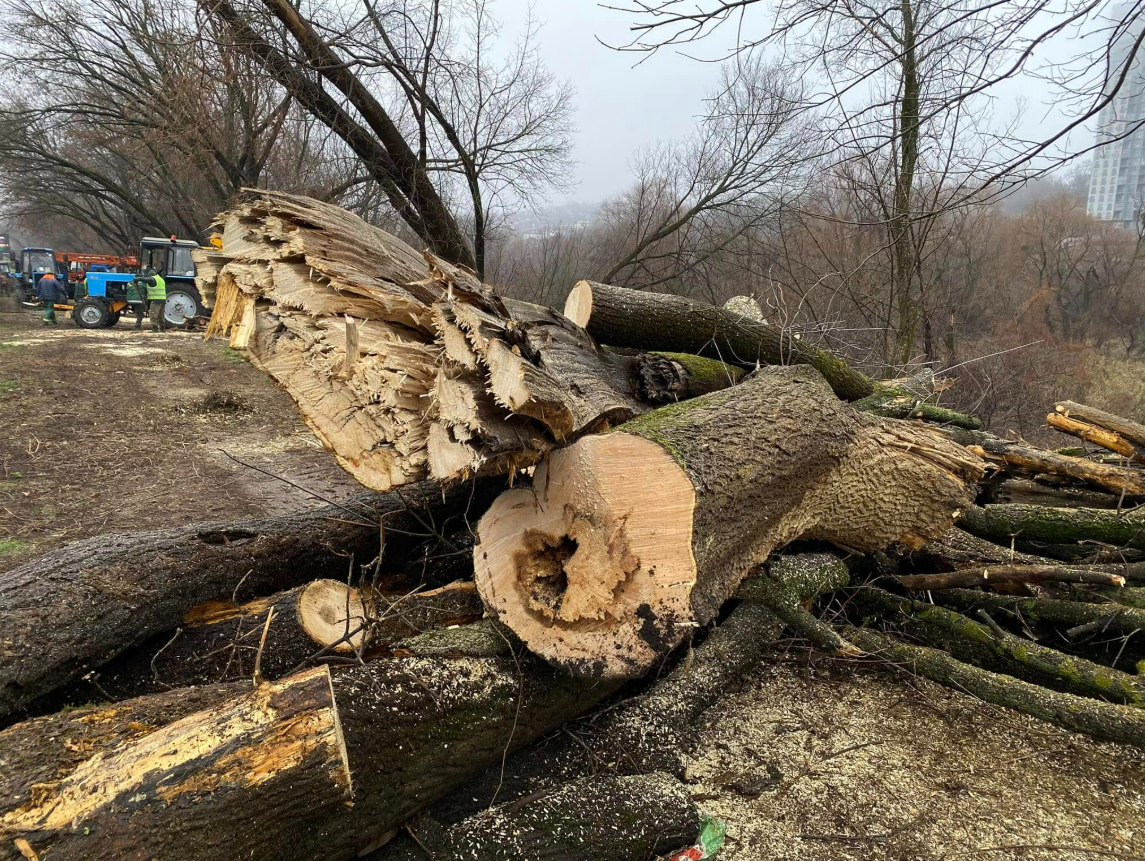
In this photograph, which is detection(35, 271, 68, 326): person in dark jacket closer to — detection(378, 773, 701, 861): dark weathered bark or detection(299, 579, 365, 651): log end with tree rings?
detection(299, 579, 365, 651): log end with tree rings

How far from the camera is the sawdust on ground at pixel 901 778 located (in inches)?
78.9

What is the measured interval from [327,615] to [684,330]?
266 centimetres

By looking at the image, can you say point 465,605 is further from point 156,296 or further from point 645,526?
point 156,296

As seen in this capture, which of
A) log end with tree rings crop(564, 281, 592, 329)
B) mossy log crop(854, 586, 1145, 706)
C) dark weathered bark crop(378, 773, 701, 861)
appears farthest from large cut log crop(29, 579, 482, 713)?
mossy log crop(854, 586, 1145, 706)

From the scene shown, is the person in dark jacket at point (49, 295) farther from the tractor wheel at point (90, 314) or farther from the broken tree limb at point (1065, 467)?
the broken tree limb at point (1065, 467)

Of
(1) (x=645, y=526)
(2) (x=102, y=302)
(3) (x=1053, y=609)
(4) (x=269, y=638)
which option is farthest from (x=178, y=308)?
(3) (x=1053, y=609)

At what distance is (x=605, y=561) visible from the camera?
200cm

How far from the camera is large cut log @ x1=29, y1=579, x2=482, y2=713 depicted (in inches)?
86.8

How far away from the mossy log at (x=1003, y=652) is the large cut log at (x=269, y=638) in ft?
6.90

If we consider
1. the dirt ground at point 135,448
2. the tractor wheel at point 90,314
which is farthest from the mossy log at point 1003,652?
the tractor wheel at point 90,314

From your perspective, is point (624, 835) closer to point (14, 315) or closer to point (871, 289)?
point (871, 289)

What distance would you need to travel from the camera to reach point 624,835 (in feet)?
6.17

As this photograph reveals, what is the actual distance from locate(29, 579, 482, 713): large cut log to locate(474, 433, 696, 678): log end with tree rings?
0.43m

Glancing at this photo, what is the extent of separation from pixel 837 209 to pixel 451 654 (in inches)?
424
